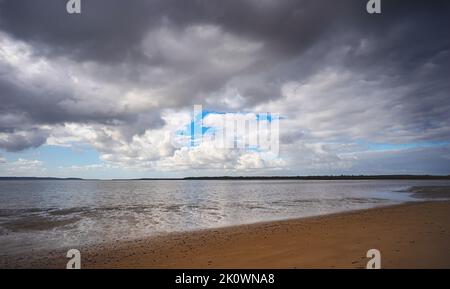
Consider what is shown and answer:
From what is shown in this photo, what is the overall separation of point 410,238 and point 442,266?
387cm

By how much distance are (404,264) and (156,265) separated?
26.6 ft

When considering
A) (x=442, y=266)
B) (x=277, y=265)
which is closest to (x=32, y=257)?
(x=277, y=265)

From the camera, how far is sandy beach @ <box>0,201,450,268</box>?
28.4 ft

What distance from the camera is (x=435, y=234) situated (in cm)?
1195

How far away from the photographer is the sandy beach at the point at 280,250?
8.65 meters

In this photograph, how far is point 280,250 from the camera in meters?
10.5
